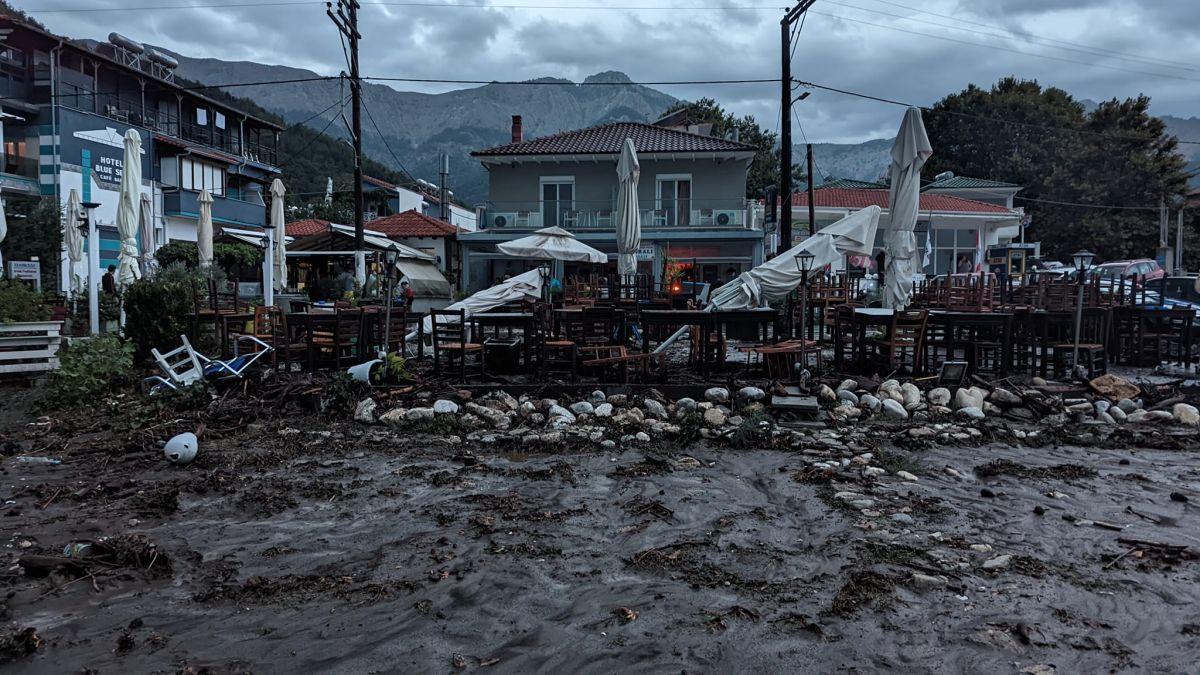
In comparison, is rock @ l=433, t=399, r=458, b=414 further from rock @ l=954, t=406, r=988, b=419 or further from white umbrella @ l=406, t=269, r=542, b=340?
rock @ l=954, t=406, r=988, b=419

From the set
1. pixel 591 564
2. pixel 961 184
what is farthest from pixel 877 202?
pixel 591 564

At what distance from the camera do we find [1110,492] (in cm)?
584

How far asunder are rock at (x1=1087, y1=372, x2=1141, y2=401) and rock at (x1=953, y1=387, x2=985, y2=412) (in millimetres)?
1569

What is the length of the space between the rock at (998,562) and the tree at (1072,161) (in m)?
33.7

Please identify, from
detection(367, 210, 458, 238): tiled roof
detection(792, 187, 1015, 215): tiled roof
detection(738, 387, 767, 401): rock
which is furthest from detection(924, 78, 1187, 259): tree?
detection(738, 387, 767, 401): rock

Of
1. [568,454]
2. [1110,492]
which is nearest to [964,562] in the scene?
[1110,492]

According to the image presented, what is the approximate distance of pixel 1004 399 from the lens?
29.1 feet

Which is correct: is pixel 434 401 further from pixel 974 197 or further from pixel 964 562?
pixel 974 197

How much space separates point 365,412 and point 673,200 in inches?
827

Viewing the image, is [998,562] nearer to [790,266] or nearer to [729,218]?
[790,266]

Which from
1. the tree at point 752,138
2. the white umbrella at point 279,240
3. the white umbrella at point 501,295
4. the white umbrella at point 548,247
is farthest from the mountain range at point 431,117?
the white umbrella at point 501,295

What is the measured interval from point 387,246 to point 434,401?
15.3m

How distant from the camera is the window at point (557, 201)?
1121 inches

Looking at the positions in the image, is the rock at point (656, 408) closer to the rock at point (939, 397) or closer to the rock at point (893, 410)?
the rock at point (893, 410)
